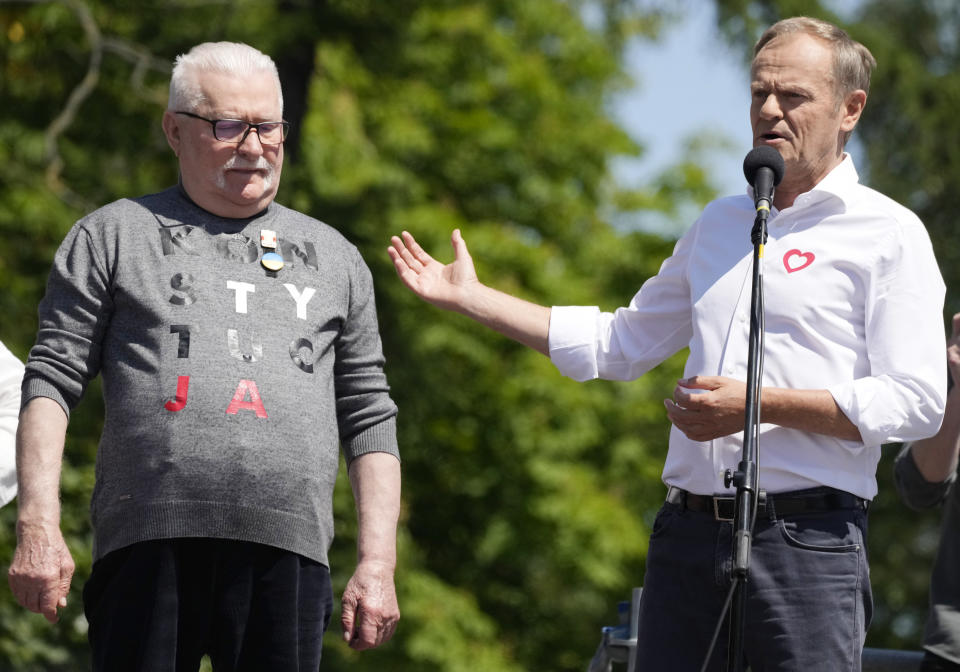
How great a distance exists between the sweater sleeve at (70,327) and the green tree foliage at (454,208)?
6.07 m

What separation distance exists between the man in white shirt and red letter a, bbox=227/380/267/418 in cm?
92

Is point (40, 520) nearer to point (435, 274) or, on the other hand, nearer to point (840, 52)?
point (435, 274)

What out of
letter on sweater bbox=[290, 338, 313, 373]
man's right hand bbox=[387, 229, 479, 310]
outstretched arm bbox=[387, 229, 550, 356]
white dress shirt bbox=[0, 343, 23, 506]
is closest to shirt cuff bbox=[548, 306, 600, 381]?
outstretched arm bbox=[387, 229, 550, 356]

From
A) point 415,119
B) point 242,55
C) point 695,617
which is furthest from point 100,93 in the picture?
point 695,617

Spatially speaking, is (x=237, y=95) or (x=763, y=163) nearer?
(x=763, y=163)

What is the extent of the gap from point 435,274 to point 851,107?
1.16 m

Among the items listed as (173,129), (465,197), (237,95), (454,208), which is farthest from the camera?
(465,197)

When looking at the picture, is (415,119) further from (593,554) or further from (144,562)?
(144,562)

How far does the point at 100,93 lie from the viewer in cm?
1187

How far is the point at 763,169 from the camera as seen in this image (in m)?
3.33

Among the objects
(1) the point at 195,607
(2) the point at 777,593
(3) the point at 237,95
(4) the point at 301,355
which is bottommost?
(1) the point at 195,607

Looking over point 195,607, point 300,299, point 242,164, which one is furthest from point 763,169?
point 195,607

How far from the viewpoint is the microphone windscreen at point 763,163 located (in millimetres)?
3344

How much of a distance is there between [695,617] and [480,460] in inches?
487
